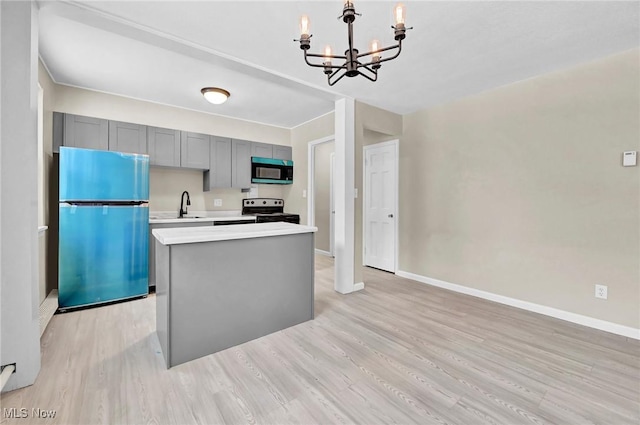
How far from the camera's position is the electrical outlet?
2.52 meters

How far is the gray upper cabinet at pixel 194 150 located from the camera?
406cm

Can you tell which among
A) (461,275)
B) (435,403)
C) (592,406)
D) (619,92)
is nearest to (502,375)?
(592,406)

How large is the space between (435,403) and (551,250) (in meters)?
2.20

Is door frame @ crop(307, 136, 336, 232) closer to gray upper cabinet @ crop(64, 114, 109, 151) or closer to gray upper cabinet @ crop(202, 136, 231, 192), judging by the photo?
gray upper cabinet @ crop(202, 136, 231, 192)

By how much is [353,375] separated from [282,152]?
13.7 feet

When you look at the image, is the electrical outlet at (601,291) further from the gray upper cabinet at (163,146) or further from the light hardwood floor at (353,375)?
the gray upper cabinet at (163,146)

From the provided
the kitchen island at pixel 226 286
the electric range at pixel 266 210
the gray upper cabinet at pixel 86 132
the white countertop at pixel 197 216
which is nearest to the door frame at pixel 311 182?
the electric range at pixel 266 210

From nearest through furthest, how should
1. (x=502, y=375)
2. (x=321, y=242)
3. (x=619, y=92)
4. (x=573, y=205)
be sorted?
(x=502, y=375), (x=619, y=92), (x=573, y=205), (x=321, y=242)

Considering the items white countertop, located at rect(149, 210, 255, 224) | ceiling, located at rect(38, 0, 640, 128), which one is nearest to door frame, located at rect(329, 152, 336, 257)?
white countertop, located at rect(149, 210, 255, 224)

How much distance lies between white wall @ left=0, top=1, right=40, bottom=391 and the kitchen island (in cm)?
71

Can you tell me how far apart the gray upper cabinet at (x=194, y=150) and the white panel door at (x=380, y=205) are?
2.58 metres

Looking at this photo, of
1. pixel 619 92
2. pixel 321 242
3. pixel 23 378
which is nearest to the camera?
pixel 23 378

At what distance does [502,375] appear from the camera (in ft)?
6.07

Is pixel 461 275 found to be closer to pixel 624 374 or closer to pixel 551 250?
pixel 551 250
